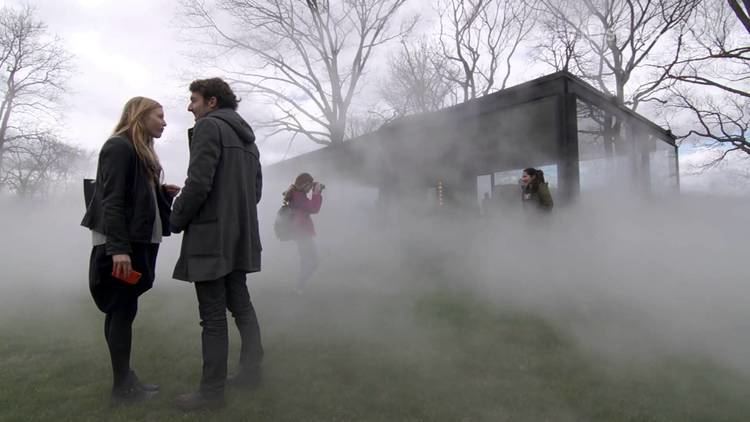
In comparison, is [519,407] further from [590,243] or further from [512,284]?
[590,243]

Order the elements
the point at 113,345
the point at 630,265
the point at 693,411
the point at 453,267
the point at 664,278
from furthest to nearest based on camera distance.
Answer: the point at 453,267
the point at 630,265
the point at 664,278
the point at 113,345
the point at 693,411

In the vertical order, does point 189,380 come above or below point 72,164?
below

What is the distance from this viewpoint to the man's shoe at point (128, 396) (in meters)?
1.50

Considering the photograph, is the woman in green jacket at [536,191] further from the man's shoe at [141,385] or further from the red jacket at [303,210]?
the man's shoe at [141,385]

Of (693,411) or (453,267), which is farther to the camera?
(453,267)

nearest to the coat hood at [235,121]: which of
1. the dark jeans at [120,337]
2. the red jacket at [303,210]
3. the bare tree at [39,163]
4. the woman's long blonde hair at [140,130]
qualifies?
the woman's long blonde hair at [140,130]

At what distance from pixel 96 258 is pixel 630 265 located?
391 cm

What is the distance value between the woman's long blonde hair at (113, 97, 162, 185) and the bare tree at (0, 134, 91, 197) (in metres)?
10.4

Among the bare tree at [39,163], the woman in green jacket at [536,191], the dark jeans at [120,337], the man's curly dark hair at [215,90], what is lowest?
the dark jeans at [120,337]

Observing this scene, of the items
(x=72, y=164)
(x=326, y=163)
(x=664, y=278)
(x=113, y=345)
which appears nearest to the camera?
(x=113, y=345)

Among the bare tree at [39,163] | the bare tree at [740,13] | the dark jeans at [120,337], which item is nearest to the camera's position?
the dark jeans at [120,337]

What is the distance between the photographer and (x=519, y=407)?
145 cm

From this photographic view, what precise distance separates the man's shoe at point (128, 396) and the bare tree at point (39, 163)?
415 inches

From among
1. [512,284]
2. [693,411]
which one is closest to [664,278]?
[512,284]
